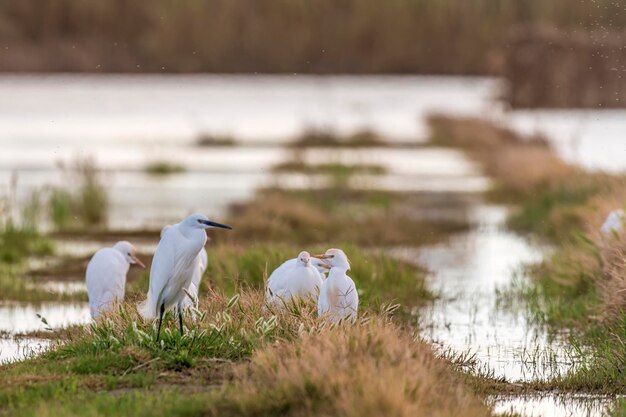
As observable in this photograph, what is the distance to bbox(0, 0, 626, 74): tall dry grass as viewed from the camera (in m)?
59.8

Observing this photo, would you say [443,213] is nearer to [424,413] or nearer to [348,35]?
[424,413]

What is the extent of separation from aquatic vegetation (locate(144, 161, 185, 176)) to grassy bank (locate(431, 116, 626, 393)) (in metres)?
7.21

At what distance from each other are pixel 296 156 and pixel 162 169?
3.26 m

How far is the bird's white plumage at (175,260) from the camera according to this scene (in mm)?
8438

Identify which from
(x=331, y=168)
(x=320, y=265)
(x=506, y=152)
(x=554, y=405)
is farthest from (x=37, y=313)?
(x=506, y=152)

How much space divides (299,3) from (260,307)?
52.2 meters

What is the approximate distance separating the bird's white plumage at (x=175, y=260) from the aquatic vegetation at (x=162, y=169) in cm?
2214

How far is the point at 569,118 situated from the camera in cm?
4472

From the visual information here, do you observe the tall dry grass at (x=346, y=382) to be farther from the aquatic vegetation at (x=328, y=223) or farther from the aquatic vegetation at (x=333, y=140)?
the aquatic vegetation at (x=333, y=140)

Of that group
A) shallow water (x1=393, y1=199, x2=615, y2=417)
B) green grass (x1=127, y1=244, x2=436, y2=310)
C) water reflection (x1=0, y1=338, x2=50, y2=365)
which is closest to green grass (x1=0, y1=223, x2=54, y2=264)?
green grass (x1=127, y1=244, x2=436, y2=310)

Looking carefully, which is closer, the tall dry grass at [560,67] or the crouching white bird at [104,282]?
the crouching white bird at [104,282]

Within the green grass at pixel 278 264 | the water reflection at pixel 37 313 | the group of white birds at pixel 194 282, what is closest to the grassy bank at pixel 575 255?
the green grass at pixel 278 264

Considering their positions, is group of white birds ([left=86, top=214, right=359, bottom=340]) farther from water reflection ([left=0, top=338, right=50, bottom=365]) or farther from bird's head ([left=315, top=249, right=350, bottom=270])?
water reflection ([left=0, top=338, right=50, bottom=365])

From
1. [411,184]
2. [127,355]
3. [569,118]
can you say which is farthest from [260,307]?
[569,118]
